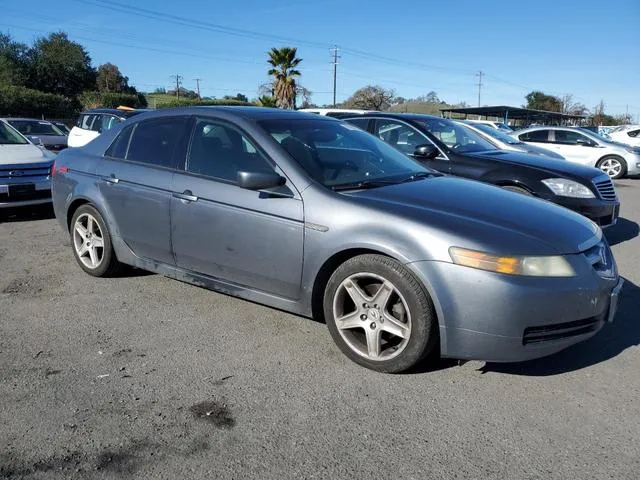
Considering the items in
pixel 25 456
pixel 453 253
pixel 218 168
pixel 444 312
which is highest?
pixel 218 168

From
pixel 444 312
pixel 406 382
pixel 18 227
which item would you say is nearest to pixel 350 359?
pixel 406 382

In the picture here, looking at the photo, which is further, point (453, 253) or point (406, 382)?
point (406, 382)

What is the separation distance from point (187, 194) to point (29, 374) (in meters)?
1.62

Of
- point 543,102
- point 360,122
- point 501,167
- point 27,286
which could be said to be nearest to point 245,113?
point 27,286

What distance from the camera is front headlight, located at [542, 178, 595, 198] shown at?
669 cm

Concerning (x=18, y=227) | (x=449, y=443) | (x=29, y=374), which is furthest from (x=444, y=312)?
(x=18, y=227)

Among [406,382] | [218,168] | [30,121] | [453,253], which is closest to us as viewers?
[453,253]

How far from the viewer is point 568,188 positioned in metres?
6.71

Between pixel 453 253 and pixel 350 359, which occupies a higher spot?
pixel 453 253

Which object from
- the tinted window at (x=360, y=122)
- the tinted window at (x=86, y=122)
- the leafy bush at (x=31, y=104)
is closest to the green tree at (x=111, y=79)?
the leafy bush at (x=31, y=104)

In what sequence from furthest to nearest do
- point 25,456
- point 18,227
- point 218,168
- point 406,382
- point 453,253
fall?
point 18,227 → point 218,168 → point 406,382 → point 453,253 → point 25,456

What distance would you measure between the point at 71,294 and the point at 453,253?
337 cm

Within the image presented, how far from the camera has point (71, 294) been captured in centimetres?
481

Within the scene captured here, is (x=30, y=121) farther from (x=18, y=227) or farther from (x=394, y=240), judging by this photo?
(x=394, y=240)
